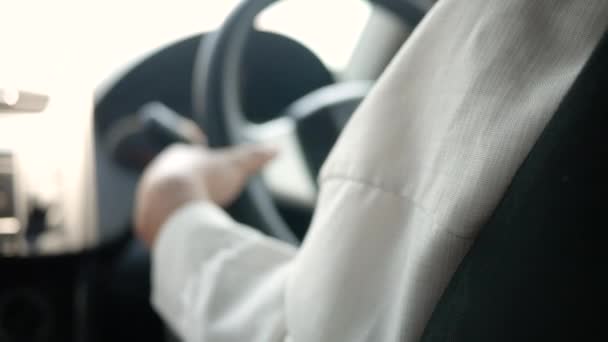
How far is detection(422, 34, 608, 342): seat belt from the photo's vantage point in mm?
267

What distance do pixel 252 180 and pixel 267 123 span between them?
77mm

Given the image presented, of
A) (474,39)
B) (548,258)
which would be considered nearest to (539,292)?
(548,258)

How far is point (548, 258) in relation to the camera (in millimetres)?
277

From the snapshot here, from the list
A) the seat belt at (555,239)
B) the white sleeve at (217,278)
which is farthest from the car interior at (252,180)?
the white sleeve at (217,278)

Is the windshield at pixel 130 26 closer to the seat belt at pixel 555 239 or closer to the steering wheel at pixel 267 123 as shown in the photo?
the steering wheel at pixel 267 123

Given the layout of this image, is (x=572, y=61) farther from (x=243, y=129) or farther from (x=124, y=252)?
(x=124, y=252)

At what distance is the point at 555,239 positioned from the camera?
0.90ft

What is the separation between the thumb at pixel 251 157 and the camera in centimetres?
71

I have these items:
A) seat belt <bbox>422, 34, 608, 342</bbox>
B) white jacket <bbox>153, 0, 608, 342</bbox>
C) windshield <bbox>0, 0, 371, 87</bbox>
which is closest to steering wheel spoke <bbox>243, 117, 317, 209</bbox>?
windshield <bbox>0, 0, 371, 87</bbox>

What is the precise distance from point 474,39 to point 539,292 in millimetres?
124

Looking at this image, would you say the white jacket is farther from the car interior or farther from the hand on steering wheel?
the hand on steering wheel

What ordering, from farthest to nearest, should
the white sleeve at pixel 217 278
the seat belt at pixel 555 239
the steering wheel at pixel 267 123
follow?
1. the steering wheel at pixel 267 123
2. the white sleeve at pixel 217 278
3. the seat belt at pixel 555 239

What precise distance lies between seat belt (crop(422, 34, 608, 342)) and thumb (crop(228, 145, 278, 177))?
434 millimetres

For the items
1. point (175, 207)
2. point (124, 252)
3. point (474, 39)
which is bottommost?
point (124, 252)
